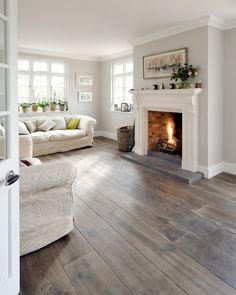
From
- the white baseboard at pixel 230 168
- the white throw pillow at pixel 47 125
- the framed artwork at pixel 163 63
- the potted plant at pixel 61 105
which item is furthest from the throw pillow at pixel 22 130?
the white baseboard at pixel 230 168

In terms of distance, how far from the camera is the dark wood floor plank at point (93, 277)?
5.62 ft

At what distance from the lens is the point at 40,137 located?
18.4 ft

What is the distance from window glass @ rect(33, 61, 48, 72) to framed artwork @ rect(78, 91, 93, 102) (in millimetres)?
1226

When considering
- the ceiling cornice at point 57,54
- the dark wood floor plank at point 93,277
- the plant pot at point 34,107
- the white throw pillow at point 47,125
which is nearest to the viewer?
the dark wood floor plank at point 93,277

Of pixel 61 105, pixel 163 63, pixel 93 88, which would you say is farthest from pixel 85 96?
pixel 163 63

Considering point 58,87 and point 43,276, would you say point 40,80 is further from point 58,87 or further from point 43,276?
point 43,276

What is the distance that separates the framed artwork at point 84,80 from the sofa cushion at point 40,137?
2.27m

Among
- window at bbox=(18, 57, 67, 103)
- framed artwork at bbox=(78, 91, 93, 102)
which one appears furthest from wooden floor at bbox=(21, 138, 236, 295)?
framed artwork at bbox=(78, 91, 93, 102)

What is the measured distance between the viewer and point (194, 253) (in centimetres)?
213

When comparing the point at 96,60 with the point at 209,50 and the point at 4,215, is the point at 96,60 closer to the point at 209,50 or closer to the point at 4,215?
the point at 209,50

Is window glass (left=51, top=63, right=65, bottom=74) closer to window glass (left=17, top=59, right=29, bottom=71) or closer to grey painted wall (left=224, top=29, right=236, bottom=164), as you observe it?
window glass (left=17, top=59, right=29, bottom=71)

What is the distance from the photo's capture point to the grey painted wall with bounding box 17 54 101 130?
720cm

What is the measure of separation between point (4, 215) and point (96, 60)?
692 centimetres

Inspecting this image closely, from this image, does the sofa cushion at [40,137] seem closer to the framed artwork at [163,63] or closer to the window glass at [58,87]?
the window glass at [58,87]
